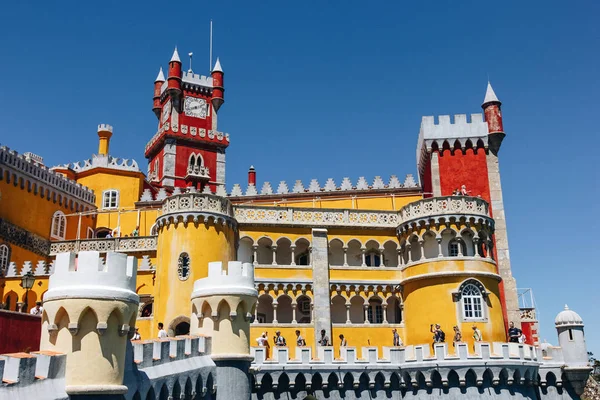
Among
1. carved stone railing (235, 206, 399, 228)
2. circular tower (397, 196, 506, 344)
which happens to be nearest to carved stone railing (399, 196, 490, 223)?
circular tower (397, 196, 506, 344)

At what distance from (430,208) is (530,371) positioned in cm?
1101

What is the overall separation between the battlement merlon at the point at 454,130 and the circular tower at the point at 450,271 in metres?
6.24

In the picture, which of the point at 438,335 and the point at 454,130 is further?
the point at 454,130

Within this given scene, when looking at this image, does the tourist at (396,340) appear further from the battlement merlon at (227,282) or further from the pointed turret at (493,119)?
the battlement merlon at (227,282)

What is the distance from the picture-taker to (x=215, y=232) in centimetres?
3753

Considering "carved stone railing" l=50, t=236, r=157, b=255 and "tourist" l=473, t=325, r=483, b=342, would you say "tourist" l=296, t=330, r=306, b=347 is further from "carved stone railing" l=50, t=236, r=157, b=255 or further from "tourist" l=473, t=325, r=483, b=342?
"carved stone railing" l=50, t=236, r=157, b=255

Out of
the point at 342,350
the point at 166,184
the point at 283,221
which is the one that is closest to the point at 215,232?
the point at 283,221

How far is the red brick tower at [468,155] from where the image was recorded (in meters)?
44.4

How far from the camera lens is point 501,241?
43156 mm

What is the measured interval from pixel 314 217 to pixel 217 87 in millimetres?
31481

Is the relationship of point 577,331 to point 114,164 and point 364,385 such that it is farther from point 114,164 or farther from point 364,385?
point 114,164

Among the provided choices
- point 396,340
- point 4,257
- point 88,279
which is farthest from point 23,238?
point 88,279

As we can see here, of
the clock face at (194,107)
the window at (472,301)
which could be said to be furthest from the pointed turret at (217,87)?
the window at (472,301)

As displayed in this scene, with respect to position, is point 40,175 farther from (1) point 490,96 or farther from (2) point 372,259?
(1) point 490,96
